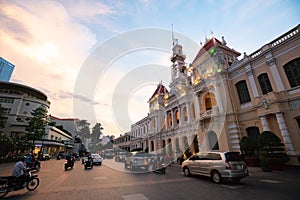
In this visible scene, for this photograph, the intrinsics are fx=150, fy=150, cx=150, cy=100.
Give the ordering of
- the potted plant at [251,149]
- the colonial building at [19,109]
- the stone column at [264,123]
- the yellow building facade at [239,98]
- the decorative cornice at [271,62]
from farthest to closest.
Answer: the colonial building at [19,109]
the decorative cornice at [271,62]
the stone column at [264,123]
the potted plant at [251,149]
the yellow building facade at [239,98]

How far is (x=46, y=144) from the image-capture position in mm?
41781

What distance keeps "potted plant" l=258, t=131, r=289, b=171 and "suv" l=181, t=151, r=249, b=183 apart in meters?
4.71

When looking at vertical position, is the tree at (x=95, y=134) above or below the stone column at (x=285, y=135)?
above

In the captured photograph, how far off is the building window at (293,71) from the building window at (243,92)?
13.7ft

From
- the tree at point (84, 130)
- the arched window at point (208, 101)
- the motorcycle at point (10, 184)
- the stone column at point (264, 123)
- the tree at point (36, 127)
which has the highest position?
the tree at point (84, 130)

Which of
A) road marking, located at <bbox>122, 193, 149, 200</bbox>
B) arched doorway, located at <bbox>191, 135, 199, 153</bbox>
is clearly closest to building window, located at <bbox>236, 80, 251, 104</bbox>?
arched doorway, located at <bbox>191, 135, 199, 153</bbox>

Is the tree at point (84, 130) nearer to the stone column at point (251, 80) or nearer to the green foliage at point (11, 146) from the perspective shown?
the green foliage at point (11, 146)

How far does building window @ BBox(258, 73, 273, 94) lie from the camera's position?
50.8 ft

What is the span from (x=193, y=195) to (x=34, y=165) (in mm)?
16555

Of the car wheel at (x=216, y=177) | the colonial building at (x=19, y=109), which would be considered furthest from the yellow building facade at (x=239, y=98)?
the colonial building at (x=19, y=109)

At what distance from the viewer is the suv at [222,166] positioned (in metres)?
8.08

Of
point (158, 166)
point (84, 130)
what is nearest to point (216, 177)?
point (158, 166)

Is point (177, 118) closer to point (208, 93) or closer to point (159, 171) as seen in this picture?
point (208, 93)

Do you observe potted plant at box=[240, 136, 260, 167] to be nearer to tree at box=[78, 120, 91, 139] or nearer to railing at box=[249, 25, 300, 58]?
railing at box=[249, 25, 300, 58]
